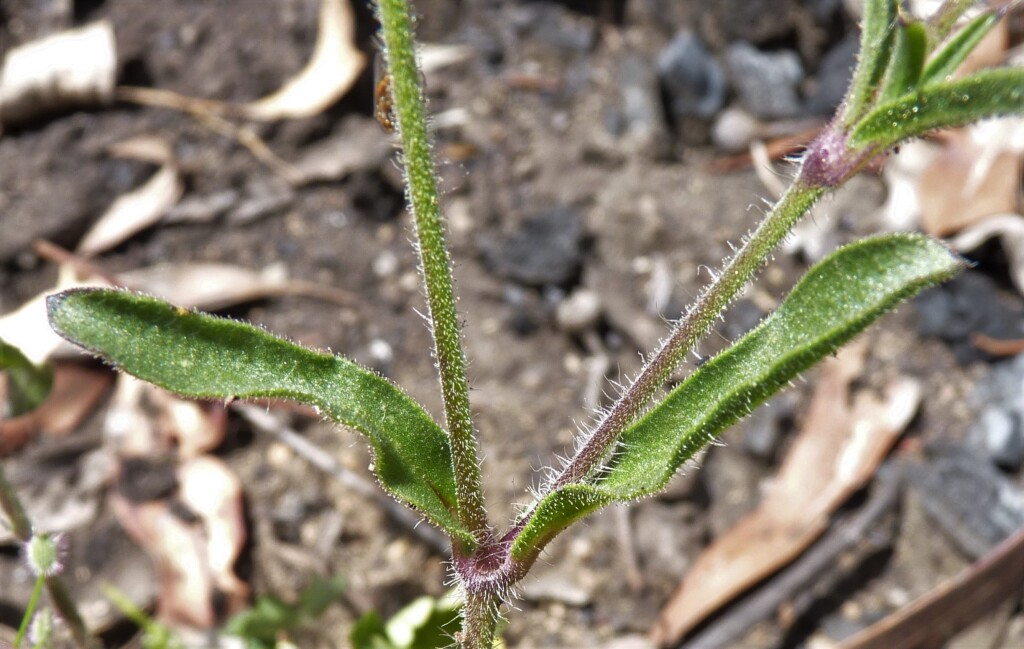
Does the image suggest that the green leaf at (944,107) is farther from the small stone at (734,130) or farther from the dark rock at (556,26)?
the dark rock at (556,26)

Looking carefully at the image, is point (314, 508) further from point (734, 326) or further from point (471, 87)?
point (471, 87)

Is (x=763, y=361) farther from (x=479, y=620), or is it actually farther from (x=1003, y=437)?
(x=1003, y=437)

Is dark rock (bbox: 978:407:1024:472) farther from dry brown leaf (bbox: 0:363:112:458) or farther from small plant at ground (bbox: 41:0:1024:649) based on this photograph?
dry brown leaf (bbox: 0:363:112:458)

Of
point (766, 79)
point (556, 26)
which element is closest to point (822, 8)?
point (766, 79)

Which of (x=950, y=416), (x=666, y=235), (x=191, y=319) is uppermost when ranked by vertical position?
(x=191, y=319)

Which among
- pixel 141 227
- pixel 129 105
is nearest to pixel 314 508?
pixel 141 227

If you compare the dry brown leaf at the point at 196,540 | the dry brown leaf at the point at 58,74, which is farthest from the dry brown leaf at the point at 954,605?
the dry brown leaf at the point at 58,74
